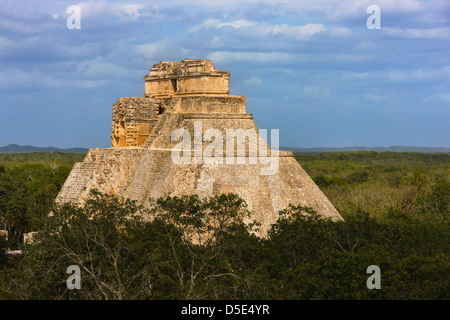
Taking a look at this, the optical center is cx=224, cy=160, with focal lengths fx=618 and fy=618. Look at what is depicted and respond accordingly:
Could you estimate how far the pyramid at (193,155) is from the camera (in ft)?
56.0

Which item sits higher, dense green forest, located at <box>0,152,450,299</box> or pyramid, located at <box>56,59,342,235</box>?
pyramid, located at <box>56,59,342,235</box>

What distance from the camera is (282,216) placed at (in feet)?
54.5

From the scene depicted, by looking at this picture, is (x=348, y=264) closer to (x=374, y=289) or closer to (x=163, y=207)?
(x=374, y=289)

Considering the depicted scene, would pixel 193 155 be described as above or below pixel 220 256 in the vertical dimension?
above

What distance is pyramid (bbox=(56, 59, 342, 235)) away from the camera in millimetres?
17078

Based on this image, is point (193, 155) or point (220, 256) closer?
point (220, 256)

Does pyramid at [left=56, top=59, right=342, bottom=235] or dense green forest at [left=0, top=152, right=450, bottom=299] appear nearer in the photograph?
dense green forest at [left=0, top=152, right=450, bottom=299]

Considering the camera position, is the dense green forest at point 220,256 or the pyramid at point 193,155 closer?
the dense green forest at point 220,256

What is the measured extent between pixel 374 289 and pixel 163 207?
5540mm

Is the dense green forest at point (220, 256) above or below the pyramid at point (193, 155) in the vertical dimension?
below

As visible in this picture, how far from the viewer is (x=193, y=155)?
57.6 feet
